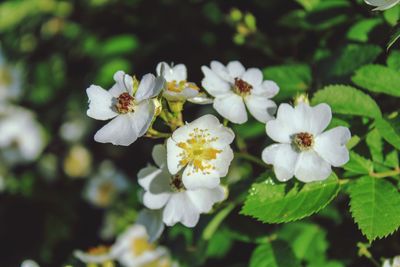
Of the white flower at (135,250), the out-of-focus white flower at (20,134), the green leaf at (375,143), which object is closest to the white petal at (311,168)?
the green leaf at (375,143)

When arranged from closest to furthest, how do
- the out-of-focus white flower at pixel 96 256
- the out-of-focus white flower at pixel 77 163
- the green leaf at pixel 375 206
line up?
the green leaf at pixel 375 206 < the out-of-focus white flower at pixel 96 256 < the out-of-focus white flower at pixel 77 163

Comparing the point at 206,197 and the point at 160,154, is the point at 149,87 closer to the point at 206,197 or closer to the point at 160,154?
the point at 160,154

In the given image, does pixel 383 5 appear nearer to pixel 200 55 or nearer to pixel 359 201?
pixel 359 201

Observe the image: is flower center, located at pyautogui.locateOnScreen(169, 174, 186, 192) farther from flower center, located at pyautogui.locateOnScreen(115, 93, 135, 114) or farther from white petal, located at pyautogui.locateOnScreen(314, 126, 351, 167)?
white petal, located at pyautogui.locateOnScreen(314, 126, 351, 167)

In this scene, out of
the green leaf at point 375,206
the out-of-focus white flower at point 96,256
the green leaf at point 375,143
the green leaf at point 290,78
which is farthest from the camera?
the out-of-focus white flower at point 96,256

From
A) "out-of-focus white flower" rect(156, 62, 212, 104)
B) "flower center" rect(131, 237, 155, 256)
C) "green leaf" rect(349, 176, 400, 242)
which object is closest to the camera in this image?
"green leaf" rect(349, 176, 400, 242)

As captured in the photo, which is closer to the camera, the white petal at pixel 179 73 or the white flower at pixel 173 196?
the white flower at pixel 173 196

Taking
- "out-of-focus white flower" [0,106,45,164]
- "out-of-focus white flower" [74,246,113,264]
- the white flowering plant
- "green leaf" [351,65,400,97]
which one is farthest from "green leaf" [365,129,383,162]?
"out-of-focus white flower" [0,106,45,164]

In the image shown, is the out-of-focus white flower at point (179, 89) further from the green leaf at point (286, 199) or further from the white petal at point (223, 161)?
the green leaf at point (286, 199)

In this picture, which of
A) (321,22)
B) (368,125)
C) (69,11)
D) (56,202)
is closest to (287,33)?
(321,22)
